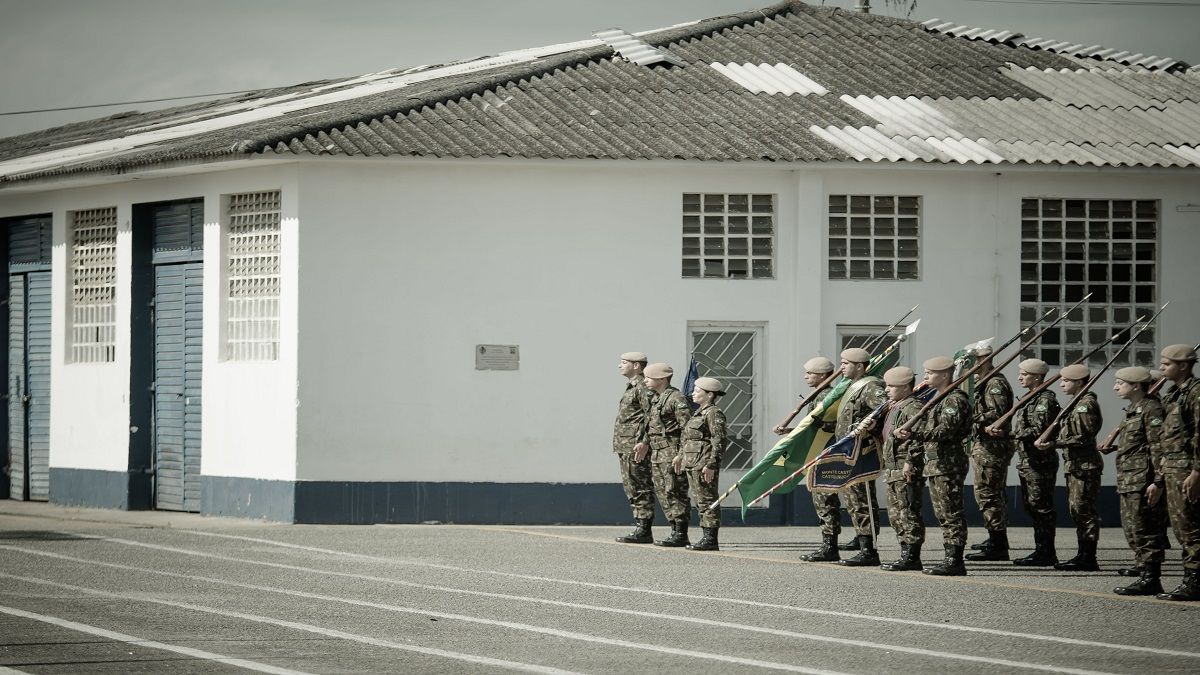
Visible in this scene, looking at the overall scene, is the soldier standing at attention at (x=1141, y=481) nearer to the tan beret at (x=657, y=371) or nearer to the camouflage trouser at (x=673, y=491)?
the camouflage trouser at (x=673, y=491)

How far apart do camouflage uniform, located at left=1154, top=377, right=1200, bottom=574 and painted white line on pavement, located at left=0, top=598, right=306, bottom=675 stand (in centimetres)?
690

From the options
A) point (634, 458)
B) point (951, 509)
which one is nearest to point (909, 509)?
point (951, 509)

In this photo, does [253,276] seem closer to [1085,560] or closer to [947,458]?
[947,458]

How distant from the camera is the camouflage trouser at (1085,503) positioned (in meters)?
15.7

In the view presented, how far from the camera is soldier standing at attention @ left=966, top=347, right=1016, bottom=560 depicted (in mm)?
16406

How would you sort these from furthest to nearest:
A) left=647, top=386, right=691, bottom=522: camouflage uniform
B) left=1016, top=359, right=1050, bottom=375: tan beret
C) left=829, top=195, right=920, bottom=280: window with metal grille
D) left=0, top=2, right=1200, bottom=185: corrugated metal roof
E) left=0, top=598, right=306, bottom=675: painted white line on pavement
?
left=829, top=195, right=920, bottom=280: window with metal grille, left=0, top=2, right=1200, bottom=185: corrugated metal roof, left=647, top=386, right=691, bottom=522: camouflage uniform, left=1016, top=359, right=1050, bottom=375: tan beret, left=0, top=598, right=306, bottom=675: painted white line on pavement

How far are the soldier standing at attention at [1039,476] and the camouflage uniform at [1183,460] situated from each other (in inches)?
104

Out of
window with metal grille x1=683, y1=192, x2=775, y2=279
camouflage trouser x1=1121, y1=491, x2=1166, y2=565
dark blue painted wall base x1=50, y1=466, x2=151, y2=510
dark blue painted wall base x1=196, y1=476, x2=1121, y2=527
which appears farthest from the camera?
dark blue painted wall base x1=50, y1=466, x2=151, y2=510

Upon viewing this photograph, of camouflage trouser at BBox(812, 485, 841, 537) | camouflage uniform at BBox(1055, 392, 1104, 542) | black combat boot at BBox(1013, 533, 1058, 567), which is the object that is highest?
camouflage uniform at BBox(1055, 392, 1104, 542)

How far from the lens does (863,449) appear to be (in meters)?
16.0

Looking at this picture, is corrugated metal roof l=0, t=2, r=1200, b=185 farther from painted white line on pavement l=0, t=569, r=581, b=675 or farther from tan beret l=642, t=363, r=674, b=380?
painted white line on pavement l=0, t=569, r=581, b=675

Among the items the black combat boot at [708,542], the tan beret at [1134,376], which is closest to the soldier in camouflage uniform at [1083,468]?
the tan beret at [1134,376]

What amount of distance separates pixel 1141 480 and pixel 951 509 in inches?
67.5

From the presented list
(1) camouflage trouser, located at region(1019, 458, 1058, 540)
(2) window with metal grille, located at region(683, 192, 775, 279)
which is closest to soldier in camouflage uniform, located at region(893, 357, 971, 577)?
(1) camouflage trouser, located at region(1019, 458, 1058, 540)
